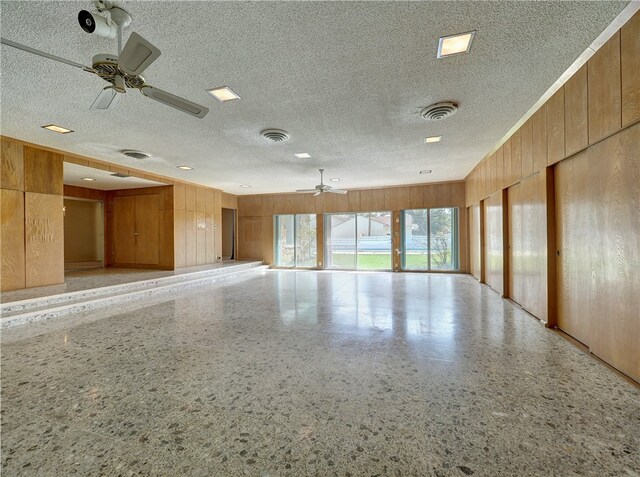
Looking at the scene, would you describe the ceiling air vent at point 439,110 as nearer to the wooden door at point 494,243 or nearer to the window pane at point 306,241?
the wooden door at point 494,243

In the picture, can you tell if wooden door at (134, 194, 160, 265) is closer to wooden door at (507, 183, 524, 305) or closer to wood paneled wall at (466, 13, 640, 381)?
wooden door at (507, 183, 524, 305)

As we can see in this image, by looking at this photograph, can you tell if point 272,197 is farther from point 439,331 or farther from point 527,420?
point 527,420

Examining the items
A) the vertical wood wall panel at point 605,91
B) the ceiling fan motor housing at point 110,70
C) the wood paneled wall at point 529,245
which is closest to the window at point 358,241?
the wood paneled wall at point 529,245

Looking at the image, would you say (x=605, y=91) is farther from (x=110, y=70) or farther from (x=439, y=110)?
(x=110, y=70)

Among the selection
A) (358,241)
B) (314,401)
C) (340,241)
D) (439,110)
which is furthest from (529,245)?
(340,241)

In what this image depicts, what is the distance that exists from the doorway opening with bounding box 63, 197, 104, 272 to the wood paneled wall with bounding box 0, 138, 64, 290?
4820mm

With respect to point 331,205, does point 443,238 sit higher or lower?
lower

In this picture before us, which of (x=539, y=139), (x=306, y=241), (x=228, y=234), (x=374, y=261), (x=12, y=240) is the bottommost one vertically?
(x=374, y=261)

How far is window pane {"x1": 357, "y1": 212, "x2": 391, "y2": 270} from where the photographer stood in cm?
1083

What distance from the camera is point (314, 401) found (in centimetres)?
217

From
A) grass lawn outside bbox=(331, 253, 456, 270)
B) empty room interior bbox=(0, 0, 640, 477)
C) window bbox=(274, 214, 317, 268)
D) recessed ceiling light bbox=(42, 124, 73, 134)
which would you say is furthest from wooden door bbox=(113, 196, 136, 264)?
grass lawn outside bbox=(331, 253, 456, 270)

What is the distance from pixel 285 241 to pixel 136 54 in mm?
10479

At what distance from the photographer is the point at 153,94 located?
8.25 ft

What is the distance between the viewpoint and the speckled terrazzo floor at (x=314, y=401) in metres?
1.60
